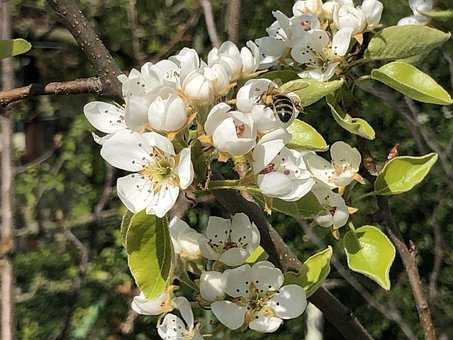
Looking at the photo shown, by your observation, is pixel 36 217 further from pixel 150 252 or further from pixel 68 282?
pixel 150 252

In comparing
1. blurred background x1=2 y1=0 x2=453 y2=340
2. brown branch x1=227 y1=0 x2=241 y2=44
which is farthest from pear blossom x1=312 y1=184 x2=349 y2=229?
blurred background x1=2 y1=0 x2=453 y2=340

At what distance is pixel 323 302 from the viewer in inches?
36.6

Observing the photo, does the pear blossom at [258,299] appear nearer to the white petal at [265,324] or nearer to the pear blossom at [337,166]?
the white petal at [265,324]

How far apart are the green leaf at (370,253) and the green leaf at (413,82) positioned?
0.17m

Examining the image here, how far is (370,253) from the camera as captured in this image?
921mm

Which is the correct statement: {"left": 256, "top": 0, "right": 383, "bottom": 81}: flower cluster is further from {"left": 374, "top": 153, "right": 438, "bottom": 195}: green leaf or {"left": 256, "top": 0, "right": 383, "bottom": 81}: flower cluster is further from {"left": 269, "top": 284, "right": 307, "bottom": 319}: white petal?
{"left": 269, "top": 284, "right": 307, "bottom": 319}: white petal

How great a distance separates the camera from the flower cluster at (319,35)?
969mm

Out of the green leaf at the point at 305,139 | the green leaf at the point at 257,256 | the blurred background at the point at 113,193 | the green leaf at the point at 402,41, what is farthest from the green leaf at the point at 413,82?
the blurred background at the point at 113,193

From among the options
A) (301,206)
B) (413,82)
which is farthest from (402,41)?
(301,206)

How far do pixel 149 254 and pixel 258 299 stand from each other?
A: 0.51 ft

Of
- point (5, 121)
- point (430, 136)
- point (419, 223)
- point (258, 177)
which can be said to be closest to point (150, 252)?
point (258, 177)

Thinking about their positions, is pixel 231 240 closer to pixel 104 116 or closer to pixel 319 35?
pixel 104 116

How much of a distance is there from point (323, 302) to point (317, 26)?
35 centimetres

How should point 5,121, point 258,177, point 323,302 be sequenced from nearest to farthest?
point 258,177 < point 323,302 < point 5,121
